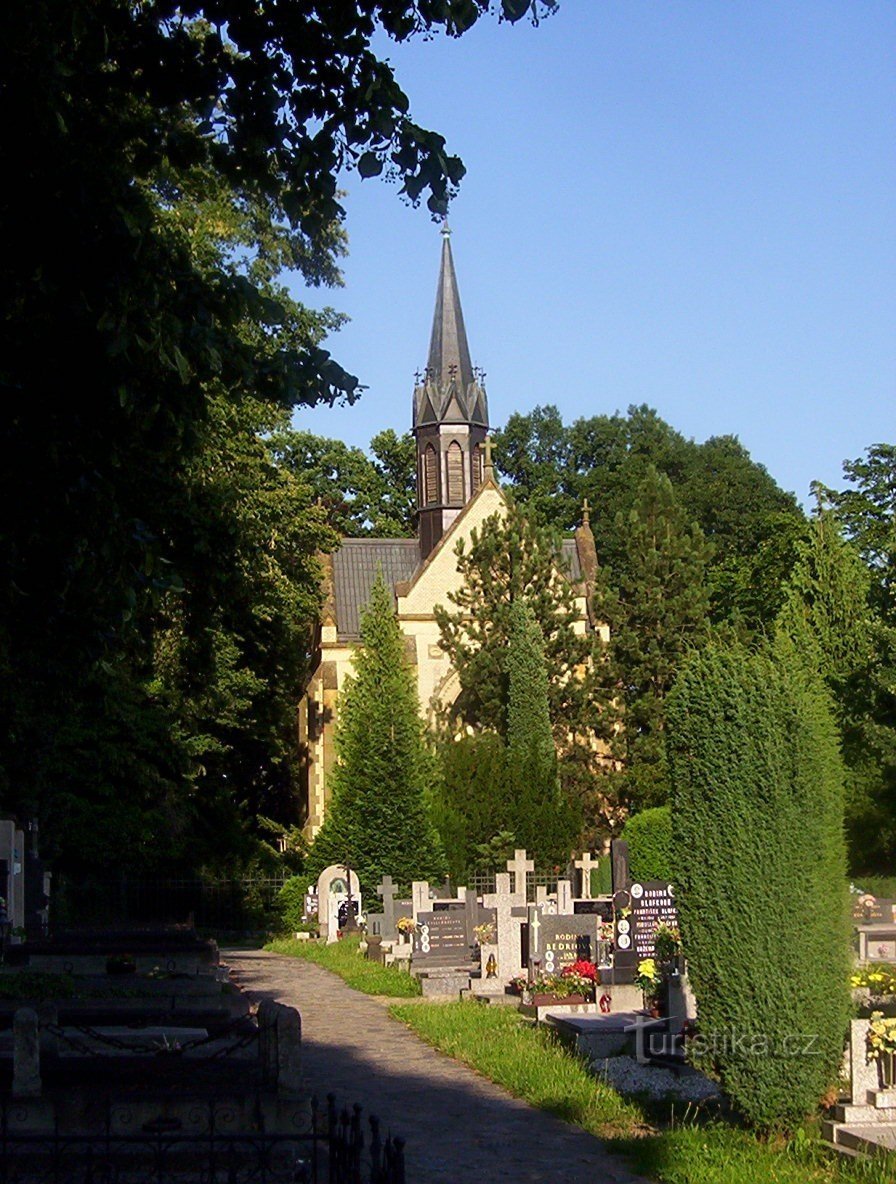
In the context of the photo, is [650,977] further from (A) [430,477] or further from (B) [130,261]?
(A) [430,477]

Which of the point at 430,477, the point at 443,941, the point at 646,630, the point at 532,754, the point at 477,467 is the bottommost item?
the point at 443,941

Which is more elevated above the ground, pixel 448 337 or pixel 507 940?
pixel 448 337

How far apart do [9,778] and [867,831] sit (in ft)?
68.1

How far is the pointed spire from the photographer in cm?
5475

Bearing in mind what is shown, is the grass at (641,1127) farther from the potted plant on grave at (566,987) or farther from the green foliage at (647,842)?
the green foliage at (647,842)

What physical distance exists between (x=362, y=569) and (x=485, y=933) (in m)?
32.7

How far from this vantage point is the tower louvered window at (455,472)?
5362cm

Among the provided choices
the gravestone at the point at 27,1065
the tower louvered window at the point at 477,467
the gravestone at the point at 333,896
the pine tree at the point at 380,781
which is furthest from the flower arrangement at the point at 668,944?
the tower louvered window at the point at 477,467

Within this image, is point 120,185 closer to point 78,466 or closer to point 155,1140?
point 78,466

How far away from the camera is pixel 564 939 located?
19188 mm

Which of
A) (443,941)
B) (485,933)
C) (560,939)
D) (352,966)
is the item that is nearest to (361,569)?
(352,966)

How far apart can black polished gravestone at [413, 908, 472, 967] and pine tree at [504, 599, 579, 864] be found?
15.8 metres

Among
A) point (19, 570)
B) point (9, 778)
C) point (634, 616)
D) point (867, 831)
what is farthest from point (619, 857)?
point (634, 616)

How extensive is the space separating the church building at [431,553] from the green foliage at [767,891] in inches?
1467
